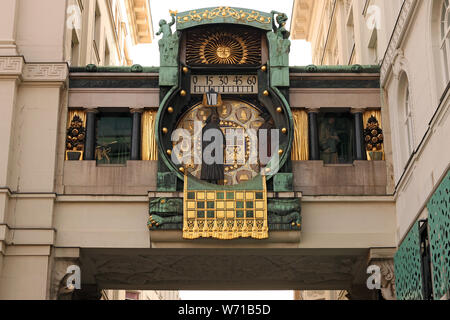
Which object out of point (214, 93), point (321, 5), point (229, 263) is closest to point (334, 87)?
point (214, 93)

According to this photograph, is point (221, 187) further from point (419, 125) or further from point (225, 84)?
point (419, 125)

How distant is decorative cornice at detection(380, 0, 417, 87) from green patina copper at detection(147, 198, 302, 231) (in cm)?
411

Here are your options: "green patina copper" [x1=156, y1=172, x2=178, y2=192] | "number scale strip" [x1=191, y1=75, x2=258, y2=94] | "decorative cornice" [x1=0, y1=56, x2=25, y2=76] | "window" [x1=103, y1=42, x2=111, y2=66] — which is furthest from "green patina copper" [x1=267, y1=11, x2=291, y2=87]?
"window" [x1=103, y1=42, x2=111, y2=66]

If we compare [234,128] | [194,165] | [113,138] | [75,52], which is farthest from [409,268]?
[75,52]

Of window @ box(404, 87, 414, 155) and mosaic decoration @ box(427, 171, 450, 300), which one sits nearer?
mosaic decoration @ box(427, 171, 450, 300)

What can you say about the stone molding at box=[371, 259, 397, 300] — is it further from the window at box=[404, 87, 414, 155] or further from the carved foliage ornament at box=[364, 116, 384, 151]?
the carved foliage ornament at box=[364, 116, 384, 151]

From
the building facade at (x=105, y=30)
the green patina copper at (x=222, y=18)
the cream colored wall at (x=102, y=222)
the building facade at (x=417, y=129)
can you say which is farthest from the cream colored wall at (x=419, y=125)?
the building facade at (x=105, y=30)

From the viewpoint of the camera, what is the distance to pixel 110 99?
25016mm

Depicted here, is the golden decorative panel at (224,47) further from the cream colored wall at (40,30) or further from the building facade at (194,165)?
the cream colored wall at (40,30)

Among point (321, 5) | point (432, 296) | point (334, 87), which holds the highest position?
point (321, 5)

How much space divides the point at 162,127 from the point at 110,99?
5.46 feet

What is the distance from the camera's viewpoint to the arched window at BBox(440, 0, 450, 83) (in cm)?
1933

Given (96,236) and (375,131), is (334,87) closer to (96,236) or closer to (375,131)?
(375,131)

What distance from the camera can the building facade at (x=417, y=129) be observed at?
18766 millimetres
